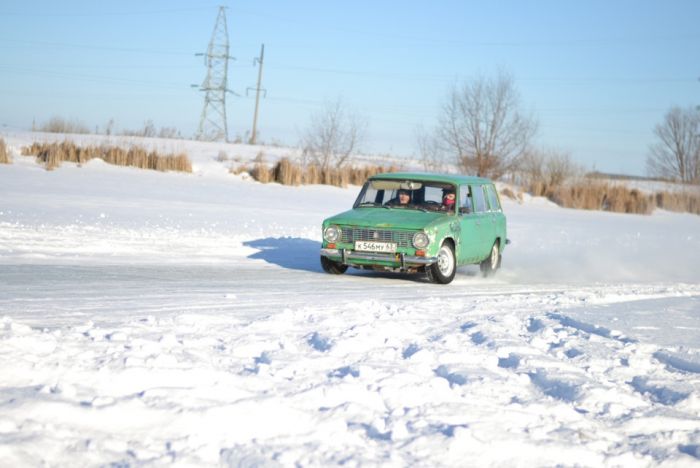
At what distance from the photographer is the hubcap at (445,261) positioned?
43.9ft

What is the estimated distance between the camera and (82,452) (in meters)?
4.54

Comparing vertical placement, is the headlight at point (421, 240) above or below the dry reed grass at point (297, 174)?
below

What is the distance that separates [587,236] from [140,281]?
18346 millimetres

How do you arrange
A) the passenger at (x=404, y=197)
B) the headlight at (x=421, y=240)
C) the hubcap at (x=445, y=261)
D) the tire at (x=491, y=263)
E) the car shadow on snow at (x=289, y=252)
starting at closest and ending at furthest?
the headlight at (x=421, y=240) < the hubcap at (x=445, y=261) < the passenger at (x=404, y=197) < the car shadow on snow at (x=289, y=252) < the tire at (x=491, y=263)

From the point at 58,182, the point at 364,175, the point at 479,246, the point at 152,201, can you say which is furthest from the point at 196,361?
the point at 364,175

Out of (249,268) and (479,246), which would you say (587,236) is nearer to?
(479,246)

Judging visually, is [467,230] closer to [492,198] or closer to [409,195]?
[409,195]

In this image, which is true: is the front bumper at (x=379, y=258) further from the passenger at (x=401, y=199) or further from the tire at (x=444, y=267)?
the passenger at (x=401, y=199)

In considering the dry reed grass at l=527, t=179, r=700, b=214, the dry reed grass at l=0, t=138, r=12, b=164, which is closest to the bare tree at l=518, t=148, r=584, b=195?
the dry reed grass at l=527, t=179, r=700, b=214

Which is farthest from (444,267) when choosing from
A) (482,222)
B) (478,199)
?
(478,199)

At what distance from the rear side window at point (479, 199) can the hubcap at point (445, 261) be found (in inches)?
60.7

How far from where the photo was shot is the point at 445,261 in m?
13.5

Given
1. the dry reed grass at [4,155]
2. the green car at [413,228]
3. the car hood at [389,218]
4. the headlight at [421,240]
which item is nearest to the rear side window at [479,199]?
the green car at [413,228]

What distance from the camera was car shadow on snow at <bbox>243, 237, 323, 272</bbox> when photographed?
15.3 m
